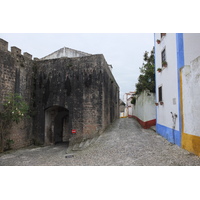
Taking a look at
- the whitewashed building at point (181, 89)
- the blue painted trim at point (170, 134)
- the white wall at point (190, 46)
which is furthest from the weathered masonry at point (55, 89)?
the white wall at point (190, 46)

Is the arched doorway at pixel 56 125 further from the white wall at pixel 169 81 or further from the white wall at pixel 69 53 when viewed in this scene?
the white wall at pixel 69 53

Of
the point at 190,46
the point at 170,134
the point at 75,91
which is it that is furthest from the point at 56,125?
the point at 190,46

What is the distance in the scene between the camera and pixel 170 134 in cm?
770

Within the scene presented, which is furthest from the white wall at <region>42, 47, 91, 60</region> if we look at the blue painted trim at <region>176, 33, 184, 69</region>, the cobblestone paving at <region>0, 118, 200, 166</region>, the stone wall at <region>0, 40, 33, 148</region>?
the blue painted trim at <region>176, 33, 184, 69</region>

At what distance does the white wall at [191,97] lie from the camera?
524 cm

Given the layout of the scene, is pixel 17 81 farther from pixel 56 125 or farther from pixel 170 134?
pixel 170 134

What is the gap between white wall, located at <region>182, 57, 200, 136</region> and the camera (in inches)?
206

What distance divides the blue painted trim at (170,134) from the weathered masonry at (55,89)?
341 centimetres

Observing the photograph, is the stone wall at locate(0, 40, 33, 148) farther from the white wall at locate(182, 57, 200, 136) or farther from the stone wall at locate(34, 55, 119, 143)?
the white wall at locate(182, 57, 200, 136)

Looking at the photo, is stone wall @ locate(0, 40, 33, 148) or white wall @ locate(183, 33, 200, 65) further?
stone wall @ locate(0, 40, 33, 148)

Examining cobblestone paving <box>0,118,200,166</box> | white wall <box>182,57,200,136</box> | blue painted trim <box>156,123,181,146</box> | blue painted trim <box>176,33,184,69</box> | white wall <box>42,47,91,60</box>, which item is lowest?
cobblestone paving <box>0,118,200,166</box>

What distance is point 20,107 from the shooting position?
9250 millimetres

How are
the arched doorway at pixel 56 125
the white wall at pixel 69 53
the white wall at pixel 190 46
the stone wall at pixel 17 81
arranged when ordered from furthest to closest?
the white wall at pixel 69 53
the arched doorway at pixel 56 125
the stone wall at pixel 17 81
the white wall at pixel 190 46

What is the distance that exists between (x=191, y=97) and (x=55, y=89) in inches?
317
